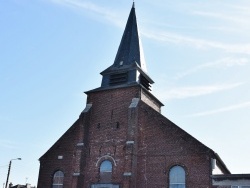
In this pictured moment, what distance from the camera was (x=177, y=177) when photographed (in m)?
20.4

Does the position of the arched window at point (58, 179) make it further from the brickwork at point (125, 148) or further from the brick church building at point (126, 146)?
the brickwork at point (125, 148)

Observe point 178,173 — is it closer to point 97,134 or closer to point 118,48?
point 97,134

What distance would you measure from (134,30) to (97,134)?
9.97m

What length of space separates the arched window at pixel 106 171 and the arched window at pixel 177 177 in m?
4.18

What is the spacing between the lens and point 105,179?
73.3ft

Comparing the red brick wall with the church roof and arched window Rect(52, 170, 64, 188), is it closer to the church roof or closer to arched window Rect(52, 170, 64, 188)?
the church roof

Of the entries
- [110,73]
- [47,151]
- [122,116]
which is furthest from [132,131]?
[47,151]

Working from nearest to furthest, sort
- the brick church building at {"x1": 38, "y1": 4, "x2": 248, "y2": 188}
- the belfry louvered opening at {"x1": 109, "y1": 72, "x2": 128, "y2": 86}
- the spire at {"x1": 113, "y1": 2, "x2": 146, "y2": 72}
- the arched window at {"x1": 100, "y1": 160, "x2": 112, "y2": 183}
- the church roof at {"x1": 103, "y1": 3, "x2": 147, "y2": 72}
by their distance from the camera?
the brick church building at {"x1": 38, "y1": 4, "x2": 248, "y2": 188}, the arched window at {"x1": 100, "y1": 160, "x2": 112, "y2": 183}, the belfry louvered opening at {"x1": 109, "y1": 72, "x2": 128, "y2": 86}, the church roof at {"x1": 103, "y1": 3, "x2": 147, "y2": 72}, the spire at {"x1": 113, "y1": 2, "x2": 146, "y2": 72}

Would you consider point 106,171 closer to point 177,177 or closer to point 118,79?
point 177,177

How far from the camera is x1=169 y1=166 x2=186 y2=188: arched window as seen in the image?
20.2 metres

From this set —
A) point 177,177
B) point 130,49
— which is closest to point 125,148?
point 177,177

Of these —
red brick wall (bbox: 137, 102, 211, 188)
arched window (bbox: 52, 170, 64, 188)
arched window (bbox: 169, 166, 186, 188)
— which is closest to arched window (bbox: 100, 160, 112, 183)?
red brick wall (bbox: 137, 102, 211, 188)

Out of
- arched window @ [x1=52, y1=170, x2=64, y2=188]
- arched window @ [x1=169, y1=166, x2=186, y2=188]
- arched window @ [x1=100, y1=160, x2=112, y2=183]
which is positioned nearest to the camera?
arched window @ [x1=169, y1=166, x2=186, y2=188]

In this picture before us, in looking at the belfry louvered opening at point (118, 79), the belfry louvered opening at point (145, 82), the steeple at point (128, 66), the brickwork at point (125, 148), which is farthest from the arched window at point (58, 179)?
the belfry louvered opening at point (145, 82)
